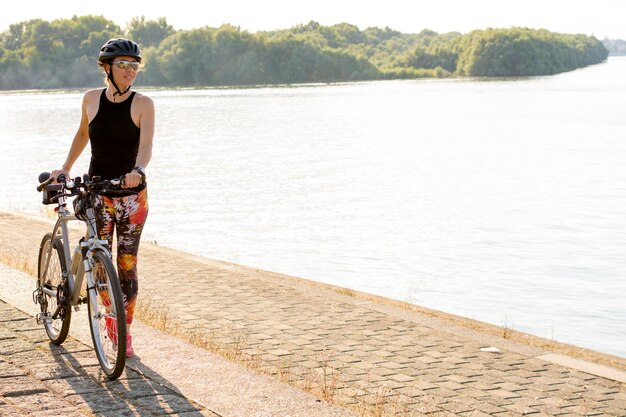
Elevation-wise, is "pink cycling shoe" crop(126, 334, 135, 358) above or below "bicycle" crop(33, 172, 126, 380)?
below

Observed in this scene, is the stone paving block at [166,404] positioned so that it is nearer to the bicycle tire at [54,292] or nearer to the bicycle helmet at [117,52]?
the bicycle tire at [54,292]

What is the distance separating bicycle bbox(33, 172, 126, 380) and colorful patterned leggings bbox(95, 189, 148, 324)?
8cm

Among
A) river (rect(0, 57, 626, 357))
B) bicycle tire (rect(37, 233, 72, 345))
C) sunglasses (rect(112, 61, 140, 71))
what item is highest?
sunglasses (rect(112, 61, 140, 71))

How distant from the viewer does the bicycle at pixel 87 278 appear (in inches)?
221

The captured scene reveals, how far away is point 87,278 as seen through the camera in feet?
19.3

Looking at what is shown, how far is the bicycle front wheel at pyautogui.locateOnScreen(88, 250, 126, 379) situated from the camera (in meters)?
5.54

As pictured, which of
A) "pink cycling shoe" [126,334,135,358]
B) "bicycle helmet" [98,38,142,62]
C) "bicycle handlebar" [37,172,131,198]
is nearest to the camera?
"bicycle handlebar" [37,172,131,198]

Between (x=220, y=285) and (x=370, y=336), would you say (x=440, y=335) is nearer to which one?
(x=370, y=336)

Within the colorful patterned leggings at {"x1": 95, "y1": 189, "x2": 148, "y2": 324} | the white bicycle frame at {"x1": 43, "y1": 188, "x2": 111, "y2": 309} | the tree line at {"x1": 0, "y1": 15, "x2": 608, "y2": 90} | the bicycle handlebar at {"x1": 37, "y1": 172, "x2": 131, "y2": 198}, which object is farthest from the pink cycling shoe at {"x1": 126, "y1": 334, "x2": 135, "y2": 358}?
the tree line at {"x1": 0, "y1": 15, "x2": 608, "y2": 90}

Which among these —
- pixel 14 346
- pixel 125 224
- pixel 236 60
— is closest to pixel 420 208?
pixel 14 346

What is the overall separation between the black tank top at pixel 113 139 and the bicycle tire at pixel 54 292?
2.51ft

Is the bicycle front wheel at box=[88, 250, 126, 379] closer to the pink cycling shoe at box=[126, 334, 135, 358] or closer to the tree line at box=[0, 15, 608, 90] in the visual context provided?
the pink cycling shoe at box=[126, 334, 135, 358]

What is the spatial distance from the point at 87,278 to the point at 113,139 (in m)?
0.85

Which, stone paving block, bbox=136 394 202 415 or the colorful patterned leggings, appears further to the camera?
the colorful patterned leggings
